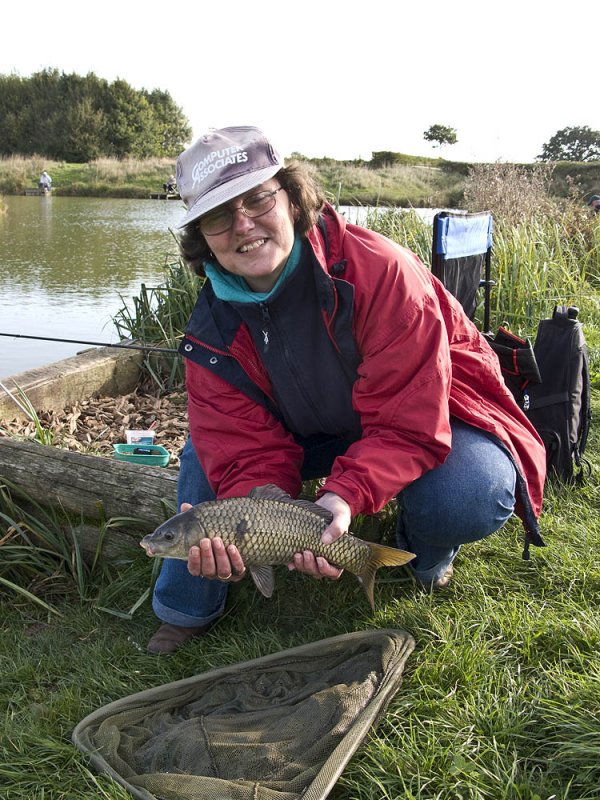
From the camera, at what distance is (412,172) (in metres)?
16.6

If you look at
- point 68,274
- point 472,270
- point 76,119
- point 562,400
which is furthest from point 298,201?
point 76,119

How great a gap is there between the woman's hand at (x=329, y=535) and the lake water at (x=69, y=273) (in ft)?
9.67

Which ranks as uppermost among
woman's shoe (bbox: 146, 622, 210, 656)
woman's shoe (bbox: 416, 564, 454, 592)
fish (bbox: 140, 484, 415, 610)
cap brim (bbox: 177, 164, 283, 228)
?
cap brim (bbox: 177, 164, 283, 228)

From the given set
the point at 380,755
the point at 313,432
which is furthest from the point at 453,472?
the point at 380,755

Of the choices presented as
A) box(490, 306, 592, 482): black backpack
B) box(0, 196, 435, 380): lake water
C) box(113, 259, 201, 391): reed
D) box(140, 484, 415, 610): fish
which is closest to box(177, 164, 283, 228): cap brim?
box(140, 484, 415, 610): fish

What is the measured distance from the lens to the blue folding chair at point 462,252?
3609mm

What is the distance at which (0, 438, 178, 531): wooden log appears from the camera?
2830 millimetres

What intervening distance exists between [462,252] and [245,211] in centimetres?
188

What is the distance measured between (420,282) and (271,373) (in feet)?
1.72

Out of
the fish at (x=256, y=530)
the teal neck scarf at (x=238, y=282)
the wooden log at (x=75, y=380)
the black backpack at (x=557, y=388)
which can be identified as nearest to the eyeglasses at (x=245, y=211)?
the teal neck scarf at (x=238, y=282)

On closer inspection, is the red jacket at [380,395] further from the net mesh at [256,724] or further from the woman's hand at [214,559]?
the net mesh at [256,724]

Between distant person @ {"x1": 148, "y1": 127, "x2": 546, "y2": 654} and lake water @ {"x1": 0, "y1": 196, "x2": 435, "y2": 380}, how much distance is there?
2.45 metres

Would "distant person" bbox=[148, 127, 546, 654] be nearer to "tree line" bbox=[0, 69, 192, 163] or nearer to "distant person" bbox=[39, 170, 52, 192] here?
"distant person" bbox=[39, 170, 52, 192]

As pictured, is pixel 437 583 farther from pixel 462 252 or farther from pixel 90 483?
pixel 462 252
